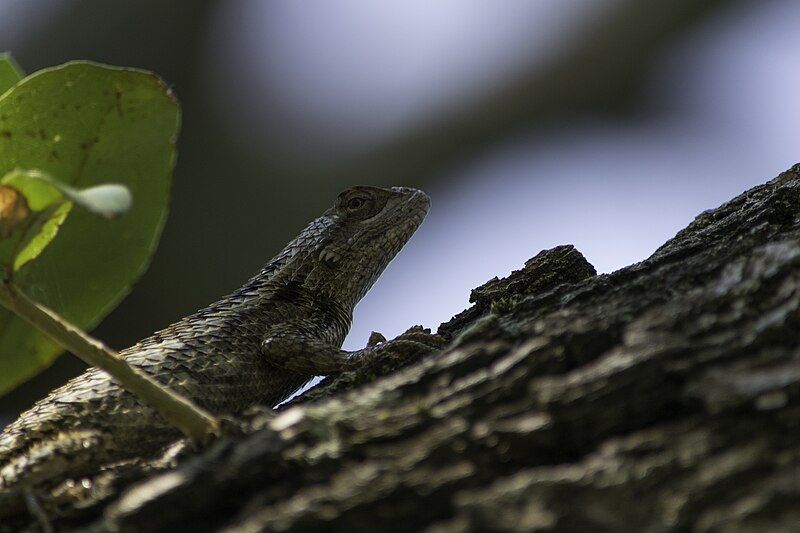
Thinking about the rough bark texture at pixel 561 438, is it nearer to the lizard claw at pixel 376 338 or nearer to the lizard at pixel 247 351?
the lizard at pixel 247 351

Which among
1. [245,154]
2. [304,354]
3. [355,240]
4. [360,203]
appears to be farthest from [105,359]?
[245,154]

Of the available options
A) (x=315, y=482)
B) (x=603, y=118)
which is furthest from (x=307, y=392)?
(x=603, y=118)

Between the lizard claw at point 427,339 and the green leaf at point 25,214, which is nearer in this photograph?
the green leaf at point 25,214

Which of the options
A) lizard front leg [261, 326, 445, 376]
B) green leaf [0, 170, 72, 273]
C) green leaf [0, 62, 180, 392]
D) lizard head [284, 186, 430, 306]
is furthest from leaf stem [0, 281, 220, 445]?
lizard head [284, 186, 430, 306]

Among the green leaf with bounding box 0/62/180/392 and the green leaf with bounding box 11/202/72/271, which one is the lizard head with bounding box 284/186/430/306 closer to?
the green leaf with bounding box 0/62/180/392

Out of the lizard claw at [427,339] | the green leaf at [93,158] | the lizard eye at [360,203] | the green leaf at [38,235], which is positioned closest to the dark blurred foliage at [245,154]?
the lizard eye at [360,203]

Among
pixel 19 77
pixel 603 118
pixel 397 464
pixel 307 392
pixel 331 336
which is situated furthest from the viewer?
pixel 603 118

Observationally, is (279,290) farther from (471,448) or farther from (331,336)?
(471,448)
